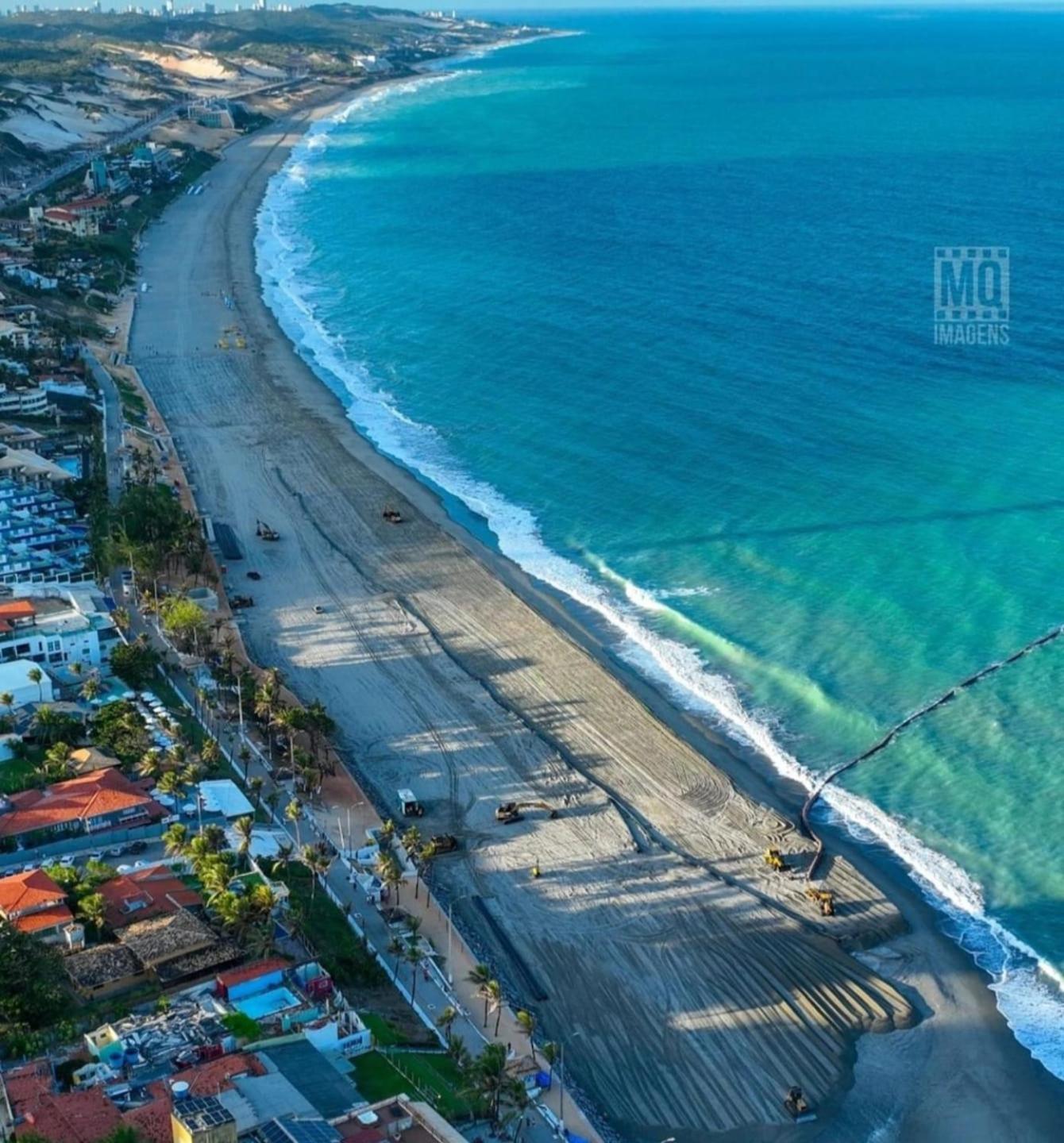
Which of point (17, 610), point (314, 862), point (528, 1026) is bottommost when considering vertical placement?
point (528, 1026)

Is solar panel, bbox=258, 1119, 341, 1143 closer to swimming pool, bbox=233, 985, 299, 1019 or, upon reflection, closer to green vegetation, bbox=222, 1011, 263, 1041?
green vegetation, bbox=222, 1011, 263, 1041

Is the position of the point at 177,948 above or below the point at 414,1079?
above

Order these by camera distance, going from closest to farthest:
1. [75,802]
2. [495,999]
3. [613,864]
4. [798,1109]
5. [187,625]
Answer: [798,1109], [495,999], [75,802], [613,864], [187,625]

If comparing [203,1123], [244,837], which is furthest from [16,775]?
[203,1123]

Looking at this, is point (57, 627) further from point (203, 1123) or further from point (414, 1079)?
point (203, 1123)

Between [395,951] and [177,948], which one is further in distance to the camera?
[395,951]

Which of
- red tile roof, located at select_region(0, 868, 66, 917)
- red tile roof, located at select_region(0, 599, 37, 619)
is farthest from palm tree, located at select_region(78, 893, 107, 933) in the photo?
red tile roof, located at select_region(0, 599, 37, 619)

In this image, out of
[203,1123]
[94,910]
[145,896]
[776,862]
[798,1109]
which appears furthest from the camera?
[776,862]

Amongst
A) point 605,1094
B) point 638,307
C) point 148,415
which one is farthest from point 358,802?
point 638,307
